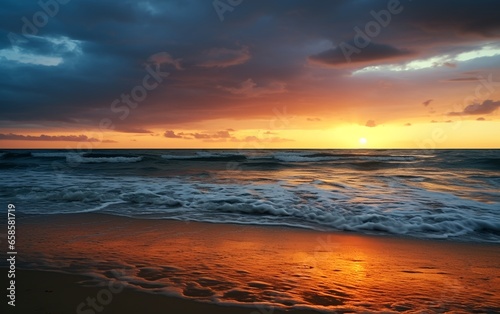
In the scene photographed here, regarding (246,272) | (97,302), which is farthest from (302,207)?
(97,302)

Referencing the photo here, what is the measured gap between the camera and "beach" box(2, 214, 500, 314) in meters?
3.32

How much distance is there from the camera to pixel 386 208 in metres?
8.70

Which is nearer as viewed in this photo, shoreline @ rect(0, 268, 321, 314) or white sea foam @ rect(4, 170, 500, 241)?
shoreline @ rect(0, 268, 321, 314)

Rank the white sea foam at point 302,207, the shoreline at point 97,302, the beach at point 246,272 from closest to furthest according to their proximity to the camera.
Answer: the shoreline at point 97,302 → the beach at point 246,272 → the white sea foam at point 302,207

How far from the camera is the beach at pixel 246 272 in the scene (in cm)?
332

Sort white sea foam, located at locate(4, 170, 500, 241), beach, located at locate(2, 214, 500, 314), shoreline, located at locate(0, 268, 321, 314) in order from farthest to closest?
white sea foam, located at locate(4, 170, 500, 241)
beach, located at locate(2, 214, 500, 314)
shoreline, located at locate(0, 268, 321, 314)

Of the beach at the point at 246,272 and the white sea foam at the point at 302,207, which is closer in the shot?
the beach at the point at 246,272

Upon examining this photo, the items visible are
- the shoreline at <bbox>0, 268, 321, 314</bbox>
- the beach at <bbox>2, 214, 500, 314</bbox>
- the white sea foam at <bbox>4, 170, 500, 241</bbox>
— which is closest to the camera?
the shoreline at <bbox>0, 268, 321, 314</bbox>

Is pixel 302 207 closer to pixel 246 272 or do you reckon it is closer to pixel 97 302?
pixel 246 272

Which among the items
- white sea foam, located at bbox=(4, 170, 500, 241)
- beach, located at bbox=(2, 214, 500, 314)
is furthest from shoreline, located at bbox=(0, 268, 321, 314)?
white sea foam, located at bbox=(4, 170, 500, 241)

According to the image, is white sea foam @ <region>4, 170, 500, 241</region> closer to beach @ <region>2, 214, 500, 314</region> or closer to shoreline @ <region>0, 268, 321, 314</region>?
beach @ <region>2, 214, 500, 314</region>

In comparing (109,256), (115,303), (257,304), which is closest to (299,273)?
(257,304)

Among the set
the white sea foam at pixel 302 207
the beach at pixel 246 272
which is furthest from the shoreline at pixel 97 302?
the white sea foam at pixel 302 207

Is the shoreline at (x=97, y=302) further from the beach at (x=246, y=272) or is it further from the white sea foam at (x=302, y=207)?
the white sea foam at (x=302, y=207)
